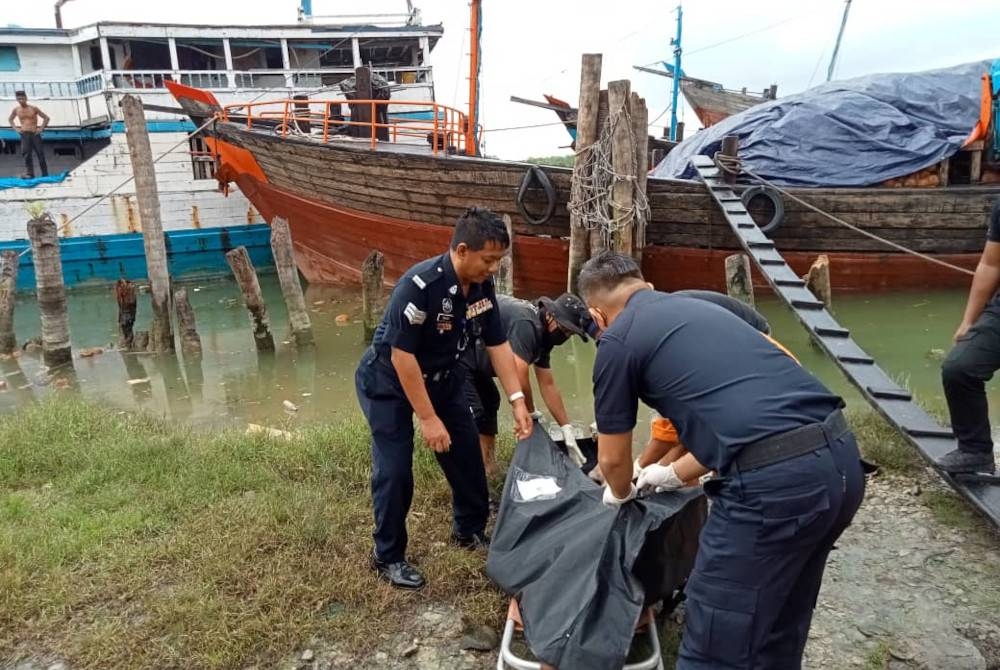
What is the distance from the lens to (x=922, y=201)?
28.0 ft

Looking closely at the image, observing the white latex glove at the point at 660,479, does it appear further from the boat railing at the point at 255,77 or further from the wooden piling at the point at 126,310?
the boat railing at the point at 255,77

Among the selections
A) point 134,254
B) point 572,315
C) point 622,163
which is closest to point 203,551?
point 572,315

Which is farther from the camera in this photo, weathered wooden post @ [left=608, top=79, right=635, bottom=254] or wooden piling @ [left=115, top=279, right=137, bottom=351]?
wooden piling @ [left=115, top=279, right=137, bottom=351]

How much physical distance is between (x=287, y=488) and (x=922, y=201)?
26.6 ft

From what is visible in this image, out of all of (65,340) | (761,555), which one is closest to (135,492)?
(761,555)

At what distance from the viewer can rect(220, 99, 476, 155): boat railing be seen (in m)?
10.8

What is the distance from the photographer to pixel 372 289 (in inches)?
331

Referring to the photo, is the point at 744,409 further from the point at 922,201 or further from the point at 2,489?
the point at 922,201

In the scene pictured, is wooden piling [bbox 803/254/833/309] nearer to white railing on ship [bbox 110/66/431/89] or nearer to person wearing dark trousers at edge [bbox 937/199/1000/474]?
person wearing dark trousers at edge [bbox 937/199/1000/474]

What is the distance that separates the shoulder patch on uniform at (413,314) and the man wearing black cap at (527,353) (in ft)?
2.71

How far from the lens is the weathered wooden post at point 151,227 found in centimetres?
880

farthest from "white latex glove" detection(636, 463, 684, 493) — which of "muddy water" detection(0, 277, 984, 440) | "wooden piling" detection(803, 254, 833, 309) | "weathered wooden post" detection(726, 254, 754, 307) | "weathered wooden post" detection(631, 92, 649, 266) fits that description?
"weathered wooden post" detection(631, 92, 649, 266)

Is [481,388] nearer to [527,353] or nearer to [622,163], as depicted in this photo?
[527,353]

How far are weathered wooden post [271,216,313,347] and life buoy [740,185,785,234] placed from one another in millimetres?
5445
